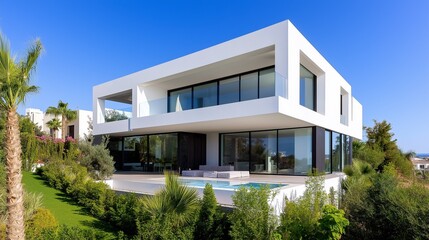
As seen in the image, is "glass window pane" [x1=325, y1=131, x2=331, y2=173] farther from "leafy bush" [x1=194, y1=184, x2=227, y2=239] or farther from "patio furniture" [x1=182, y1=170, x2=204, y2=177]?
Answer: "leafy bush" [x1=194, y1=184, x2=227, y2=239]

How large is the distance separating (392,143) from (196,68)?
23641mm

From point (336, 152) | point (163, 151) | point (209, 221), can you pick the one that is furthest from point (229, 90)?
point (209, 221)

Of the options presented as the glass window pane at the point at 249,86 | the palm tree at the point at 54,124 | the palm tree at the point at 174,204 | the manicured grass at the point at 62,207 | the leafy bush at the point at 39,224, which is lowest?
the manicured grass at the point at 62,207

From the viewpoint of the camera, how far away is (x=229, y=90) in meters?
17.1

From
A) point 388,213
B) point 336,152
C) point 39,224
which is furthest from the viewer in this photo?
point 336,152

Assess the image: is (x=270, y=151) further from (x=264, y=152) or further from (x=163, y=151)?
(x=163, y=151)

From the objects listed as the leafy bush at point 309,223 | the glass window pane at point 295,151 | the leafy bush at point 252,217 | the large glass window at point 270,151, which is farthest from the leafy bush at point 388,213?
the large glass window at point 270,151

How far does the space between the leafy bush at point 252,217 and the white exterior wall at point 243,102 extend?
504 cm

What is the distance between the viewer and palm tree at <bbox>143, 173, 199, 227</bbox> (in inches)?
309

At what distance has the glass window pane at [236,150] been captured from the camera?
18.8 m

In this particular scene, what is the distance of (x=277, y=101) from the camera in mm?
11898

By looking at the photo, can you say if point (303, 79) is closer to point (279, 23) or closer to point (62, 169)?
point (279, 23)

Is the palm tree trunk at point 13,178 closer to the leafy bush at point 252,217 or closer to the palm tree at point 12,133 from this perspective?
the palm tree at point 12,133

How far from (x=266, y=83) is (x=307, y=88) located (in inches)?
116
